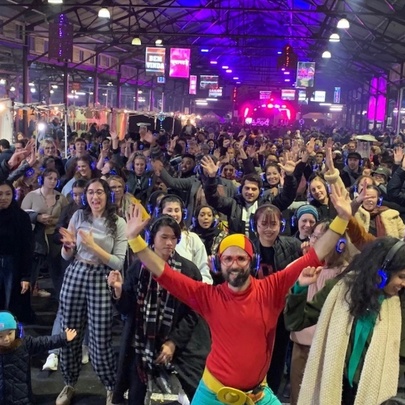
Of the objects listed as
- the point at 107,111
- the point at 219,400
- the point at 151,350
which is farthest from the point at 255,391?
the point at 107,111

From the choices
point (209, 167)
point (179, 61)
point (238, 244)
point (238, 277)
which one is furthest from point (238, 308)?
point (179, 61)

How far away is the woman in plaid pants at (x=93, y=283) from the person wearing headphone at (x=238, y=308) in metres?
1.25

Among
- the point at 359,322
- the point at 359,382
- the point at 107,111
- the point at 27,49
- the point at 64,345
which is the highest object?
the point at 27,49

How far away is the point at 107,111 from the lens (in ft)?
62.7

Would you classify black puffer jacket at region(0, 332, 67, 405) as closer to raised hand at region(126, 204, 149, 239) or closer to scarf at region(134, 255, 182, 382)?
scarf at region(134, 255, 182, 382)

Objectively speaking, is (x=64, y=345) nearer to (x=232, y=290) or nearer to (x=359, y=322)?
(x=232, y=290)

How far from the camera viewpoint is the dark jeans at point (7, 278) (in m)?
5.34

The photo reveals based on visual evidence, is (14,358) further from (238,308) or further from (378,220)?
(378,220)

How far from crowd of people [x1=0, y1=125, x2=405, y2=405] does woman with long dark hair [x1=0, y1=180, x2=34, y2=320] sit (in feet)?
0.04

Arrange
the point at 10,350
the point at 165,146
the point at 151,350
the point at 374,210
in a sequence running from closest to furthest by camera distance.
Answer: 1. the point at 151,350
2. the point at 10,350
3. the point at 374,210
4. the point at 165,146

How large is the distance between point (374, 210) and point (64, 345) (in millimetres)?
3017

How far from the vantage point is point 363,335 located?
8.68ft

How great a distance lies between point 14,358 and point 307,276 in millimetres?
2168

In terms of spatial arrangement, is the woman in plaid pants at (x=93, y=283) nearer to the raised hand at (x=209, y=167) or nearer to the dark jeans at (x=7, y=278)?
the dark jeans at (x=7, y=278)
